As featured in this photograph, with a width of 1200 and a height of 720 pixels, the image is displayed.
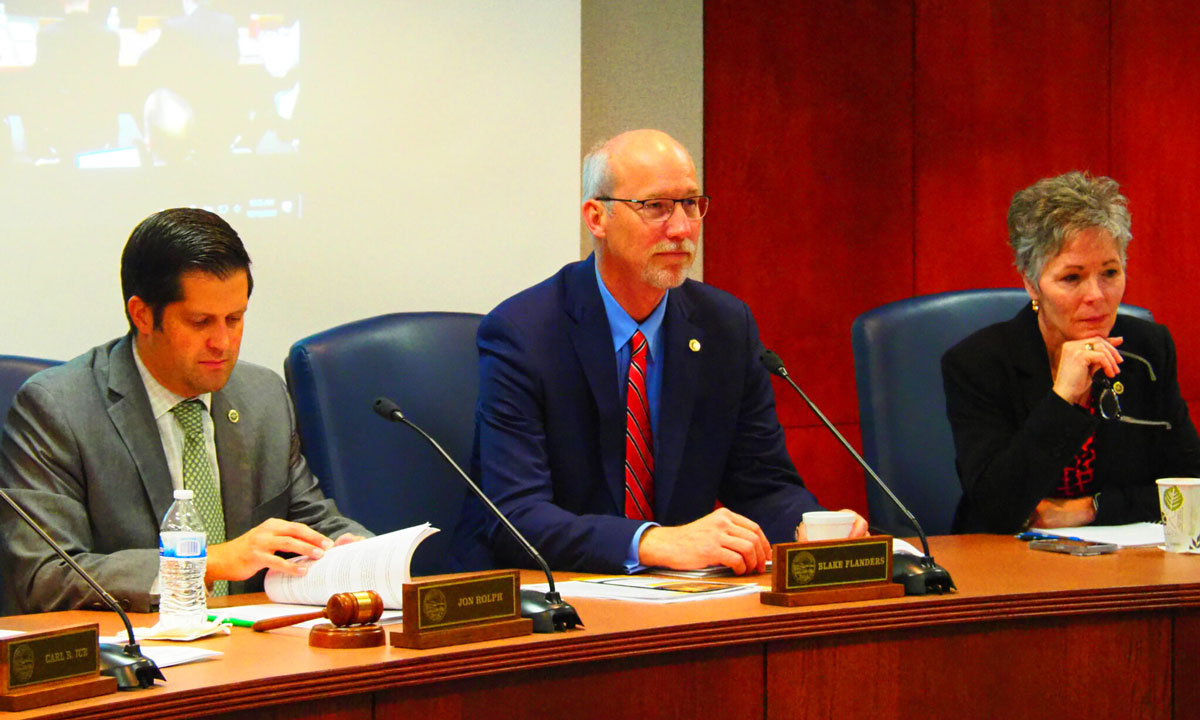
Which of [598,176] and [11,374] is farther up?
[598,176]

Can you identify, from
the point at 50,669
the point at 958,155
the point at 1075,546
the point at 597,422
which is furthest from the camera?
the point at 958,155

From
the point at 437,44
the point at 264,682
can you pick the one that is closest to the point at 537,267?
the point at 437,44

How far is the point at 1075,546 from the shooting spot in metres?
2.23

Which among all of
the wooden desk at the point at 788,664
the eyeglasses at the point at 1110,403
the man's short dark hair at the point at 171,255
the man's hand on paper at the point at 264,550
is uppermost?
the man's short dark hair at the point at 171,255

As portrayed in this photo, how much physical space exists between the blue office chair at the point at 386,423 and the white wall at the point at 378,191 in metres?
0.29

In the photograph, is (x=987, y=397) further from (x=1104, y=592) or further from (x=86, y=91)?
(x=86, y=91)

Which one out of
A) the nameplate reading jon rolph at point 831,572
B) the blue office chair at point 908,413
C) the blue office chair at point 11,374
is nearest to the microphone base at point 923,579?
the nameplate reading jon rolph at point 831,572

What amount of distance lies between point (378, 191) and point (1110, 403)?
1546 mm

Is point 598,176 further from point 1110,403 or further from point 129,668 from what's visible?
point 129,668

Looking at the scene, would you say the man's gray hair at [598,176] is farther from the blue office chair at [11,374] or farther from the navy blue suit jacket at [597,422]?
the blue office chair at [11,374]

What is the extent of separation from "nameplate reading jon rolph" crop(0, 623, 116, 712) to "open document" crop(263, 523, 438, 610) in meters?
0.44

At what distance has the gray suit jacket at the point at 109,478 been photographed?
74.0 inches

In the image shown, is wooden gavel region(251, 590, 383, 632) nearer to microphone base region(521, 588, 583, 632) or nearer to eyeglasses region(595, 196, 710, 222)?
microphone base region(521, 588, 583, 632)

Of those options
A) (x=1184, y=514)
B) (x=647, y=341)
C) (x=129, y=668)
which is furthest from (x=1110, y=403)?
(x=129, y=668)
